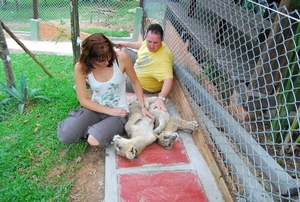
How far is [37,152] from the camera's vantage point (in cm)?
246

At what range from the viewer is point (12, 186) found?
2.08 m

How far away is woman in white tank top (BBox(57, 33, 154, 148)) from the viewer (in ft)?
7.52

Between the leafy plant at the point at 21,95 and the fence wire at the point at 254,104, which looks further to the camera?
the leafy plant at the point at 21,95

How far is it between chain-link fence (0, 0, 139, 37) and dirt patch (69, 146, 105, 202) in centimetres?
685

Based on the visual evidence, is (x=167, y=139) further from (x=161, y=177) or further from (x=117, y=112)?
(x=117, y=112)

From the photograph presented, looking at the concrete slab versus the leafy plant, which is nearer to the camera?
the concrete slab

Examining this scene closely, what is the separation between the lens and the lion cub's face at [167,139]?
2359 millimetres

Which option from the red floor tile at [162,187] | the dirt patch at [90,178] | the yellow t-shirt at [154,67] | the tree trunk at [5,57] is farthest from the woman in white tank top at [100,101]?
the tree trunk at [5,57]

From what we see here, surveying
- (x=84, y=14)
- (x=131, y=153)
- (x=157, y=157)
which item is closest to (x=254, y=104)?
(x=157, y=157)

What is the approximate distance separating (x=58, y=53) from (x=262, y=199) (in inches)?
240

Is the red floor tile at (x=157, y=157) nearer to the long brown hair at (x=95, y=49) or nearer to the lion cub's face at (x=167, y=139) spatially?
the lion cub's face at (x=167, y=139)

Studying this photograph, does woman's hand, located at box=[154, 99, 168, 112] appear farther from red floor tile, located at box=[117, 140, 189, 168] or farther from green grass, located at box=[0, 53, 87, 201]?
green grass, located at box=[0, 53, 87, 201]

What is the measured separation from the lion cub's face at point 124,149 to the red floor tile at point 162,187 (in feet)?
0.54

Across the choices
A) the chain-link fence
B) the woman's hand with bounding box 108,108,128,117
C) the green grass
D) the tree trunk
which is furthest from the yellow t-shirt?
the chain-link fence
